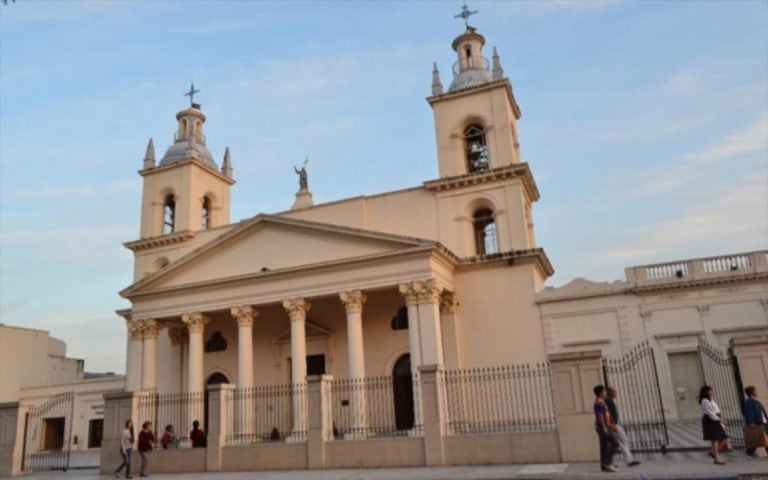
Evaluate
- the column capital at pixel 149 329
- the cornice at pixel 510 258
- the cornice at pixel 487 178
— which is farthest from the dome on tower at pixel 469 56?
the column capital at pixel 149 329

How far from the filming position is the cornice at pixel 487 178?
2364 cm

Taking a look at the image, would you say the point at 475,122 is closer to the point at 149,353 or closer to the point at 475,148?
the point at 475,148

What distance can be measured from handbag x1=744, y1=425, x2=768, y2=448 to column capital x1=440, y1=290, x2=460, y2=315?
39.8 ft

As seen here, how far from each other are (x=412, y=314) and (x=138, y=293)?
11070 millimetres

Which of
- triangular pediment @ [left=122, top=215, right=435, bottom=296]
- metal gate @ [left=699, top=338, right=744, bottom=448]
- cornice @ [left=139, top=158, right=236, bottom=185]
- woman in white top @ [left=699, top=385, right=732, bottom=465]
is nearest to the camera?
woman in white top @ [left=699, top=385, right=732, bottom=465]

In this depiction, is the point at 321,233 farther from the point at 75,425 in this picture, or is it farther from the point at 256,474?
the point at 75,425

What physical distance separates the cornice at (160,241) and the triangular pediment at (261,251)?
14.5 feet

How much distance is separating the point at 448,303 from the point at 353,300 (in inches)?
152

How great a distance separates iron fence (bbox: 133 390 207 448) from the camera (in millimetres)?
17547

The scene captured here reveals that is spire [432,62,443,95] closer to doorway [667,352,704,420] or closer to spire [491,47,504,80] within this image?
spire [491,47,504,80]

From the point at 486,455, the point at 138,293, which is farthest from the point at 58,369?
the point at 486,455

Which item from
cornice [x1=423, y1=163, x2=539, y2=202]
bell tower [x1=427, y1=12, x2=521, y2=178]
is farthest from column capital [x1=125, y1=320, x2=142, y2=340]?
bell tower [x1=427, y1=12, x2=521, y2=178]

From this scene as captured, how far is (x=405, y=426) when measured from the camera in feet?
72.9

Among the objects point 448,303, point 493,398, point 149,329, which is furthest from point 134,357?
point 493,398
